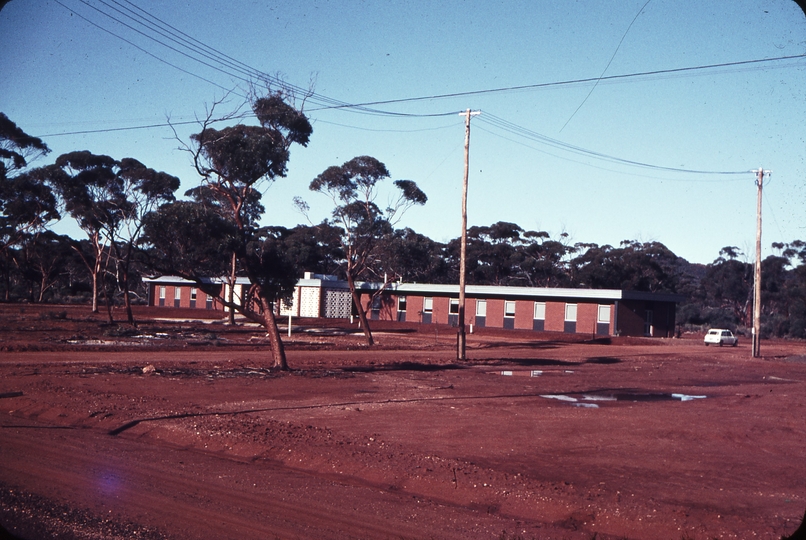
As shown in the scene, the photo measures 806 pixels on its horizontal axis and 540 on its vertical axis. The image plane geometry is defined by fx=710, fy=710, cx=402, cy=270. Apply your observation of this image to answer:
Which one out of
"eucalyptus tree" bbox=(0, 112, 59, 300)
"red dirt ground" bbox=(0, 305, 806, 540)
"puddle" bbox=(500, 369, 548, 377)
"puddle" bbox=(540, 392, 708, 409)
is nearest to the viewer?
"red dirt ground" bbox=(0, 305, 806, 540)

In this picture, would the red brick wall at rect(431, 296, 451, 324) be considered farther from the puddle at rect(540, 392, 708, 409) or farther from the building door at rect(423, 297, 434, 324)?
the puddle at rect(540, 392, 708, 409)

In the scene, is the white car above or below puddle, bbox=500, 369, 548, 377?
above

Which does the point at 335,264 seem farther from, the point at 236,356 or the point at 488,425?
the point at 488,425

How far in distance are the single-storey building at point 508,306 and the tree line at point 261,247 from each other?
2.61 m

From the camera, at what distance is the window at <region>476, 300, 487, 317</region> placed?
60388 mm

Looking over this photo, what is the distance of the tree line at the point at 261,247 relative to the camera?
21828 millimetres

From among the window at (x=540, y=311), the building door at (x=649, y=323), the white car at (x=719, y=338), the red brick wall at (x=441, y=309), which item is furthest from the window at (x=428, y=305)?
the white car at (x=719, y=338)

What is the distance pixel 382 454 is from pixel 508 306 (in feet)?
160

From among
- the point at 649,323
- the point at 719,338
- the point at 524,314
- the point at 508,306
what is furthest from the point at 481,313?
A: the point at 719,338

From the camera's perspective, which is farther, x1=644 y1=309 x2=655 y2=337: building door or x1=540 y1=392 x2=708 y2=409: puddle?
x1=644 y1=309 x2=655 y2=337: building door

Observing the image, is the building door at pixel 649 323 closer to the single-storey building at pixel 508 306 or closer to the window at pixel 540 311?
the single-storey building at pixel 508 306

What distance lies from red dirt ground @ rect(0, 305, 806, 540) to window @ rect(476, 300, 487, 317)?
3582cm

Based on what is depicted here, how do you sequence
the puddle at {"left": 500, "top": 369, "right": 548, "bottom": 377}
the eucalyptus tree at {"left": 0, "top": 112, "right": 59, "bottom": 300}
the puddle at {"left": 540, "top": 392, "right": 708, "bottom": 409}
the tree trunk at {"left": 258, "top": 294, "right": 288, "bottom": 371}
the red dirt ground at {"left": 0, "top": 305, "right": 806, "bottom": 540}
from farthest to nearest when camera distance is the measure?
1. the eucalyptus tree at {"left": 0, "top": 112, "right": 59, "bottom": 300}
2. the puddle at {"left": 500, "top": 369, "right": 548, "bottom": 377}
3. the tree trunk at {"left": 258, "top": 294, "right": 288, "bottom": 371}
4. the puddle at {"left": 540, "top": 392, "right": 708, "bottom": 409}
5. the red dirt ground at {"left": 0, "top": 305, "right": 806, "bottom": 540}

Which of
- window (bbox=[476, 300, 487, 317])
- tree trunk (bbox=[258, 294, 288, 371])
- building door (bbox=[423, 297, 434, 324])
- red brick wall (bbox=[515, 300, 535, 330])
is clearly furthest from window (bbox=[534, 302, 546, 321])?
tree trunk (bbox=[258, 294, 288, 371])
